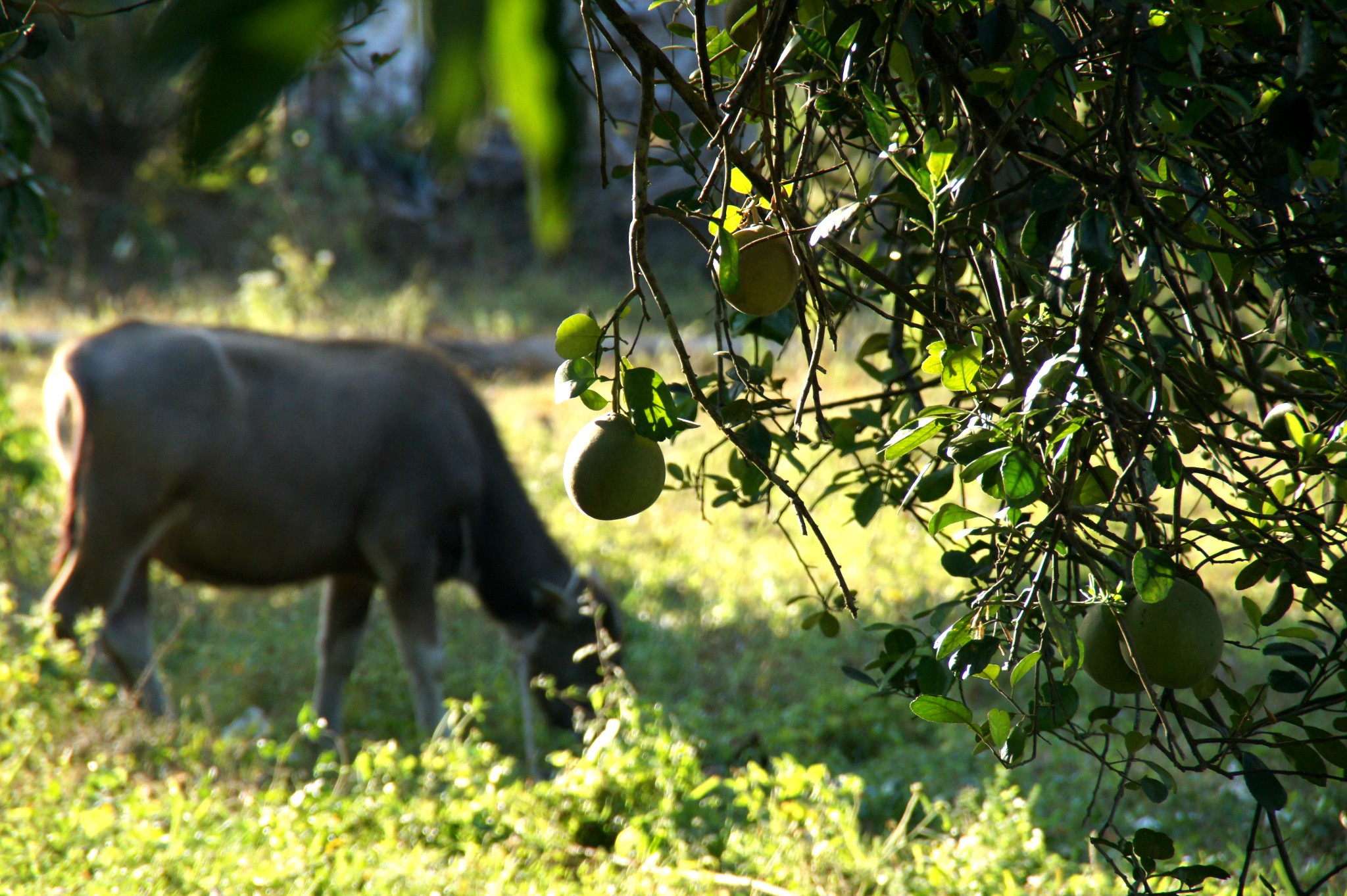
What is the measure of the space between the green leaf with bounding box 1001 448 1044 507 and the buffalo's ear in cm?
401

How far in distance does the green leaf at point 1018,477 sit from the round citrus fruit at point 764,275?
324mm

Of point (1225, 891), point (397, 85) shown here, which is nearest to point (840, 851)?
point (1225, 891)

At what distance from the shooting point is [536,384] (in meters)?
11.3

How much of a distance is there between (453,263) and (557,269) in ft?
6.85

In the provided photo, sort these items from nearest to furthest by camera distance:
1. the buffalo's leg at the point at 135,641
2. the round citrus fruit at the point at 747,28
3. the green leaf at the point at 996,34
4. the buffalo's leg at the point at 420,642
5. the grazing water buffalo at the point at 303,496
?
1. the green leaf at the point at 996,34
2. the round citrus fruit at the point at 747,28
3. the grazing water buffalo at the point at 303,496
4. the buffalo's leg at the point at 135,641
5. the buffalo's leg at the point at 420,642

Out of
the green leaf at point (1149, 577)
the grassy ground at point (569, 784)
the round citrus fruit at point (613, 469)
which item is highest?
the round citrus fruit at point (613, 469)

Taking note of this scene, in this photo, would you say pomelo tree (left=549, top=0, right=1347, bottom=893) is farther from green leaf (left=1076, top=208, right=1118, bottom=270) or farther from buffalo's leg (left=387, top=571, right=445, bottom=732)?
buffalo's leg (left=387, top=571, right=445, bottom=732)

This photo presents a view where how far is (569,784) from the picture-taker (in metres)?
3.19

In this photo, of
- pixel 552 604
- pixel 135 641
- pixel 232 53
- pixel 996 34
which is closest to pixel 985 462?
pixel 996 34

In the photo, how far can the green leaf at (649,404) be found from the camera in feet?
3.93

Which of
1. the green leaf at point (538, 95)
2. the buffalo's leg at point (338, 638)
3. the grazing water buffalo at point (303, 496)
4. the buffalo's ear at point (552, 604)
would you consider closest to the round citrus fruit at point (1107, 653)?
the green leaf at point (538, 95)

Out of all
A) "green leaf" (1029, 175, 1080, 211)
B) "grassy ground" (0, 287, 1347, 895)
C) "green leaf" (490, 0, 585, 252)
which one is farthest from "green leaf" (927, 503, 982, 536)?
"grassy ground" (0, 287, 1347, 895)

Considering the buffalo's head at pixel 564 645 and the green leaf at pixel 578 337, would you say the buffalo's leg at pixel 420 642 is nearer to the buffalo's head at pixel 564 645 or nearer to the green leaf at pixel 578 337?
the buffalo's head at pixel 564 645

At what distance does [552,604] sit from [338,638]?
101cm
